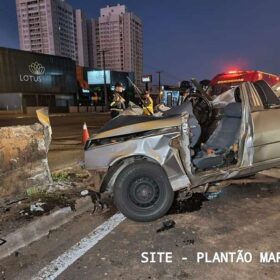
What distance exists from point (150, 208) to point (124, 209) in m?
0.33

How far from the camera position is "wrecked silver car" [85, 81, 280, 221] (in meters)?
3.73

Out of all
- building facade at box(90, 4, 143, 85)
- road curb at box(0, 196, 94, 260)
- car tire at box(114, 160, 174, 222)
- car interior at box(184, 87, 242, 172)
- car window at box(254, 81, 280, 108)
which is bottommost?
road curb at box(0, 196, 94, 260)

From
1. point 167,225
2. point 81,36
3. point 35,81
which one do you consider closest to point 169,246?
point 167,225

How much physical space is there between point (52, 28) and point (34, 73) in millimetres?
39325

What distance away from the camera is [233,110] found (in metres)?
4.67

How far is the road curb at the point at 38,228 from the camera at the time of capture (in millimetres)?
3264

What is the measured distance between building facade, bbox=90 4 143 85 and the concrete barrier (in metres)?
70.1

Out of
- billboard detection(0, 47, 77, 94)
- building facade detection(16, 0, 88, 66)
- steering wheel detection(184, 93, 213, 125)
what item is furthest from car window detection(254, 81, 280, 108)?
building facade detection(16, 0, 88, 66)

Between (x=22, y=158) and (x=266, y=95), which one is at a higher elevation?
(x=266, y=95)

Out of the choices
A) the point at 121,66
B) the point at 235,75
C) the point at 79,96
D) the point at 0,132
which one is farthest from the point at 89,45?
the point at 0,132

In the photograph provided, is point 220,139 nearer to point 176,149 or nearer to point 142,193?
point 176,149

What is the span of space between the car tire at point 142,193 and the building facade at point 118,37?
234ft

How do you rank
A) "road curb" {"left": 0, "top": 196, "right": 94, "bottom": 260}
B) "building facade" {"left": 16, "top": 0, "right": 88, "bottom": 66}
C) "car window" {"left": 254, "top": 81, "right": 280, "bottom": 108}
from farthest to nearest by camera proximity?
"building facade" {"left": 16, "top": 0, "right": 88, "bottom": 66}
"car window" {"left": 254, "top": 81, "right": 280, "bottom": 108}
"road curb" {"left": 0, "top": 196, "right": 94, "bottom": 260}

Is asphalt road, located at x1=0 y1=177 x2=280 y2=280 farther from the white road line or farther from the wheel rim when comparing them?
the wheel rim
